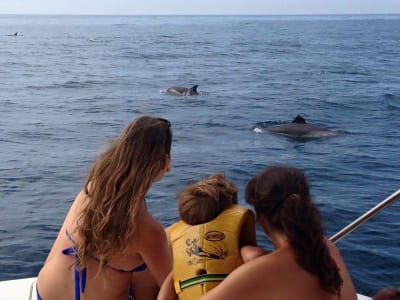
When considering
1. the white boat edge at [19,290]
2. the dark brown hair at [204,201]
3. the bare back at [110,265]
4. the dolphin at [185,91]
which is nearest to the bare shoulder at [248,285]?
the dark brown hair at [204,201]

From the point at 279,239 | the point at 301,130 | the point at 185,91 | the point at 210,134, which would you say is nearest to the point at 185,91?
the point at 185,91

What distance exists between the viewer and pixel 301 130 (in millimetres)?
18344

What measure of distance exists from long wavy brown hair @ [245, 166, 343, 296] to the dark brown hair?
0.28 metres

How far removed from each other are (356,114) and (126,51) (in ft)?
105

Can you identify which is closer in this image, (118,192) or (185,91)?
(118,192)

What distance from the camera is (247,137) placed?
1831 cm

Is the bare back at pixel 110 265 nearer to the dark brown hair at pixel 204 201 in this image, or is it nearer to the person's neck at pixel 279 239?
the dark brown hair at pixel 204 201

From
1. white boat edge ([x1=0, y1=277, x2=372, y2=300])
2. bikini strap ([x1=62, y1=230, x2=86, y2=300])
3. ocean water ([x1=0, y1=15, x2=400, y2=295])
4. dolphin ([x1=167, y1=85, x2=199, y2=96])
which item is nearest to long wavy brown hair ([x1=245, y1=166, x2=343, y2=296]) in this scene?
bikini strap ([x1=62, y1=230, x2=86, y2=300])

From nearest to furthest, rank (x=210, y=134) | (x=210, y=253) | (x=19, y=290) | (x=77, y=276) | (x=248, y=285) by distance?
(x=248, y=285), (x=210, y=253), (x=77, y=276), (x=19, y=290), (x=210, y=134)

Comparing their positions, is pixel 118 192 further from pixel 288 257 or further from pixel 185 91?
pixel 185 91

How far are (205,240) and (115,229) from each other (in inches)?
18.4

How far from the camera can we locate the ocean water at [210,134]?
1065 cm

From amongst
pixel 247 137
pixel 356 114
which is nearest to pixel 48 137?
pixel 247 137

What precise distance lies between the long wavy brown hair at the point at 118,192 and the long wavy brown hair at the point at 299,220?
0.62 meters
